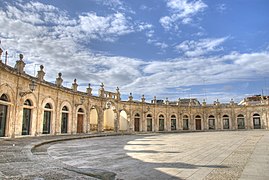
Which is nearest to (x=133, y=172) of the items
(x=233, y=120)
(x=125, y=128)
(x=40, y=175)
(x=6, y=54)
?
(x=40, y=175)

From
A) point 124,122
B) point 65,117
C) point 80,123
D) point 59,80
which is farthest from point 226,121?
point 59,80

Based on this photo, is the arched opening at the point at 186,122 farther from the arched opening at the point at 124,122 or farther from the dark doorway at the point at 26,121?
the dark doorway at the point at 26,121

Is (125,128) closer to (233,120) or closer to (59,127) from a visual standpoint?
(59,127)

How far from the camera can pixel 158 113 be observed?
127ft

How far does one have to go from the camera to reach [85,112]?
26.4 m

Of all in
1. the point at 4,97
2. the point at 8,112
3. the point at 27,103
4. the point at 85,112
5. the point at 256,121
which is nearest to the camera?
the point at 4,97

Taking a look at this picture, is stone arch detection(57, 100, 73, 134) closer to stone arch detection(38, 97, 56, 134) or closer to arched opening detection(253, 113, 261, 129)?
stone arch detection(38, 97, 56, 134)

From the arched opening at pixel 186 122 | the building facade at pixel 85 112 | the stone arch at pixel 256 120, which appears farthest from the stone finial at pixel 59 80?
the stone arch at pixel 256 120

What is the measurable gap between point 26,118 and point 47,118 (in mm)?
2808

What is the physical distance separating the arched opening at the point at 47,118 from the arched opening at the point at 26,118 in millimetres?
2042

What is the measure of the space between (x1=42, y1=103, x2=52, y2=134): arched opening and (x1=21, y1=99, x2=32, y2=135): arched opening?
204 centimetres

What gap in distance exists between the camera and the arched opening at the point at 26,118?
17.5m

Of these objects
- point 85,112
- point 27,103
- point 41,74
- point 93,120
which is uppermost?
point 41,74

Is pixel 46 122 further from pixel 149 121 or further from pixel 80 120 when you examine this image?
pixel 149 121
